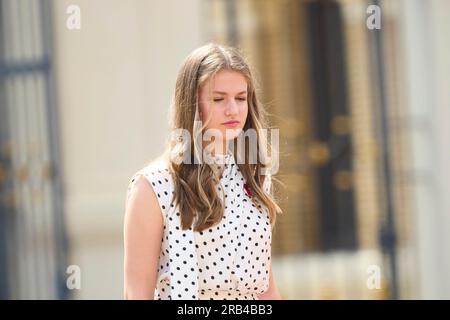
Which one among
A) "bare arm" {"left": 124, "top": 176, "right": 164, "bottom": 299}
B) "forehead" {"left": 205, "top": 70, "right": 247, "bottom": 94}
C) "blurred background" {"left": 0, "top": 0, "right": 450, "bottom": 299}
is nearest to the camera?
"bare arm" {"left": 124, "top": 176, "right": 164, "bottom": 299}

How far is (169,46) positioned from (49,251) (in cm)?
127

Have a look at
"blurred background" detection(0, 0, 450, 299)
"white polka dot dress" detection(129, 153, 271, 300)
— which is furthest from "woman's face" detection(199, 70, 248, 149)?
"blurred background" detection(0, 0, 450, 299)

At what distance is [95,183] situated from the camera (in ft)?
19.0

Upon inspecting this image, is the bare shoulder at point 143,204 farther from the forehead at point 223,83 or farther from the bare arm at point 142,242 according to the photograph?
the forehead at point 223,83

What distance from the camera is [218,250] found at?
221cm

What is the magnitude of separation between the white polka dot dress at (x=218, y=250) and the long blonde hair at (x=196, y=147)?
19 millimetres

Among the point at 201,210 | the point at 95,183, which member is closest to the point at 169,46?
the point at 95,183

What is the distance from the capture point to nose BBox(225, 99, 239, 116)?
88.0 inches

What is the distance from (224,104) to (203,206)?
0.23m

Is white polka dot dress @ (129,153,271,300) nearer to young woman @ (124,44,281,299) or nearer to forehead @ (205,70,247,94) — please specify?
young woman @ (124,44,281,299)

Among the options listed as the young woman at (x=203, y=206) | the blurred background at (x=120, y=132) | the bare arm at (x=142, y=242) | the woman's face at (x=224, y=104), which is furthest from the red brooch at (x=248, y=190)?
the blurred background at (x=120, y=132)

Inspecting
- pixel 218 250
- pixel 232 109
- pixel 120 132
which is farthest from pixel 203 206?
pixel 120 132

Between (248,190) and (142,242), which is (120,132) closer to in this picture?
(248,190)
